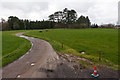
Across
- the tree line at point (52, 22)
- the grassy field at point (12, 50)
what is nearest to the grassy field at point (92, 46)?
the grassy field at point (12, 50)

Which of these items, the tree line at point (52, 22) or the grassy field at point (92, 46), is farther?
the tree line at point (52, 22)

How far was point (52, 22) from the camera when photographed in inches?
3612

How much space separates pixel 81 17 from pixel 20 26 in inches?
2979

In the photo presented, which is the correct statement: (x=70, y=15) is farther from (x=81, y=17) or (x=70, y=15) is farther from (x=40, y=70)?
(x=40, y=70)

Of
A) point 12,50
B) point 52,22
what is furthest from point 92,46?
point 52,22

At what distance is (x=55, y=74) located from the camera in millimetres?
5402

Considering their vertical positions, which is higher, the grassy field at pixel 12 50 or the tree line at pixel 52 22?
the tree line at pixel 52 22

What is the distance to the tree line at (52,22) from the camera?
78938 millimetres

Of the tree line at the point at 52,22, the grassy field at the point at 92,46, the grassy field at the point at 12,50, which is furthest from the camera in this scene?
the tree line at the point at 52,22


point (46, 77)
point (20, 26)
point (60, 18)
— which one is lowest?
point (46, 77)

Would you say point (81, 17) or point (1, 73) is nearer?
point (1, 73)

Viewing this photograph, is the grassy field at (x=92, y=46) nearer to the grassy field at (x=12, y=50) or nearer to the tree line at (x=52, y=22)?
the grassy field at (x=12, y=50)

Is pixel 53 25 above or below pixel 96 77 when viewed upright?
above

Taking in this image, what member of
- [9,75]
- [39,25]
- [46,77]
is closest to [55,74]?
[46,77]
